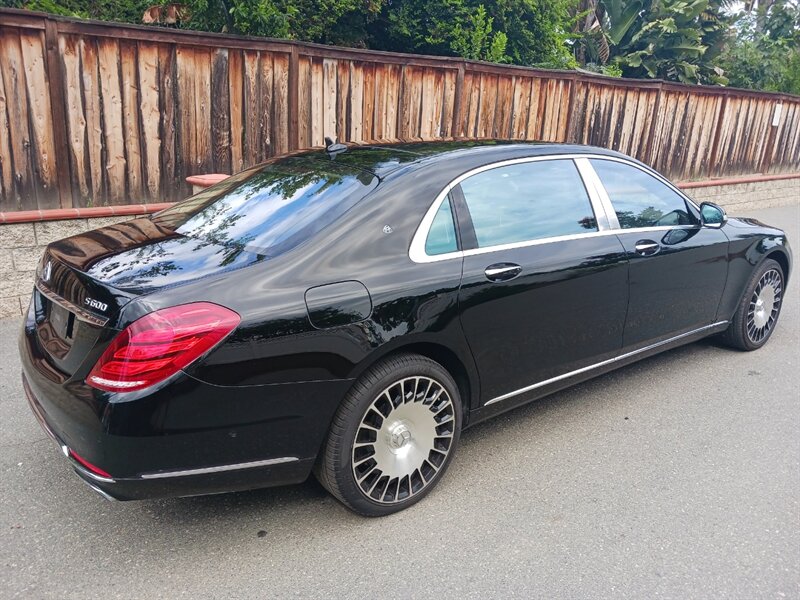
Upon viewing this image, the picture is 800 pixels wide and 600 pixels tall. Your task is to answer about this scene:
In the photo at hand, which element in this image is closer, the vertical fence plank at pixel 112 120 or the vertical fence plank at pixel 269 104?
the vertical fence plank at pixel 112 120

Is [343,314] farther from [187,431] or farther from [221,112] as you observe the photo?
[221,112]

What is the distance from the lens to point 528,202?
147 inches

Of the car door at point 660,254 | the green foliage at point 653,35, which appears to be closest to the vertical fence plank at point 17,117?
the car door at point 660,254

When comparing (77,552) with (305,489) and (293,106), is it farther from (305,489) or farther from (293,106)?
(293,106)

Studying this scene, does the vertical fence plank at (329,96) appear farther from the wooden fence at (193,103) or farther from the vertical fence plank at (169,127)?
the vertical fence plank at (169,127)

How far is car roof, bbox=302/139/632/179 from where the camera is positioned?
344cm

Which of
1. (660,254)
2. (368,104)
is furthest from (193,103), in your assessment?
(660,254)

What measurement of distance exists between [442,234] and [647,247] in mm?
1626

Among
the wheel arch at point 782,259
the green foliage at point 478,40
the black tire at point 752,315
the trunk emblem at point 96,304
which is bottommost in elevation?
the black tire at point 752,315

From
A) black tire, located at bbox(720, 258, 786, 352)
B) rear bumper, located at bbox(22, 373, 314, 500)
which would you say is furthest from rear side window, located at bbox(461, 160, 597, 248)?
black tire, located at bbox(720, 258, 786, 352)

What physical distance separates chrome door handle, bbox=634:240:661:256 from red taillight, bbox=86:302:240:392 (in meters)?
2.71

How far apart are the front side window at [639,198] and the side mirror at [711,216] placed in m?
0.12

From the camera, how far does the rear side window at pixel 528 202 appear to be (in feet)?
11.4

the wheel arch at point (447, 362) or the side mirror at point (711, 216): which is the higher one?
the side mirror at point (711, 216)
